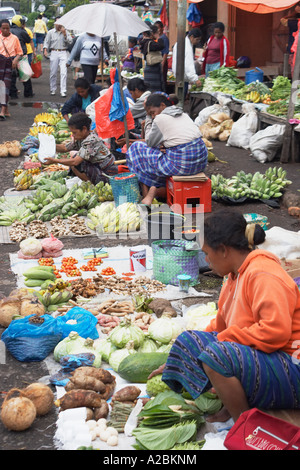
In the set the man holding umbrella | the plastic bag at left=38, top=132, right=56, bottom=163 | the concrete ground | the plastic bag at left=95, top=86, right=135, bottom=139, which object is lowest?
the concrete ground

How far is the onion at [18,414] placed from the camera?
3078 mm

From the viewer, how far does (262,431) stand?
2639mm

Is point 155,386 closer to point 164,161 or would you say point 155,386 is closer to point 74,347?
point 74,347

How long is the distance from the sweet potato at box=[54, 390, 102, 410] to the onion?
16 cm

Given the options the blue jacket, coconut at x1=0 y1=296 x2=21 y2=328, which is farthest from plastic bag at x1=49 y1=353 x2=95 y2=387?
the blue jacket

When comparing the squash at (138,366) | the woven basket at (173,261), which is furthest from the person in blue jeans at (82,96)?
the squash at (138,366)

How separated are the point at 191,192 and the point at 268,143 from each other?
257 centimetres

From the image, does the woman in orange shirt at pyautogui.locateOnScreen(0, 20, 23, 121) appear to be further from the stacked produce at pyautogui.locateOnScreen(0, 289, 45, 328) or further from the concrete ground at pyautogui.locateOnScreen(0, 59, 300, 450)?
the stacked produce at pyautogui.locateOnScreen(0, 289, 45, 328)

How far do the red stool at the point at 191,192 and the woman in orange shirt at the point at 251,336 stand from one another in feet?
11.7

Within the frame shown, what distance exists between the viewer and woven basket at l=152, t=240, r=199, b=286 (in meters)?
4.89

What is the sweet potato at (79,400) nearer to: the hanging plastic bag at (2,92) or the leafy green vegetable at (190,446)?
Result: the leafy green vegetable at (190,446)

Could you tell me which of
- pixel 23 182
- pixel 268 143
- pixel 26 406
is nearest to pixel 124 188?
pixel 23 182

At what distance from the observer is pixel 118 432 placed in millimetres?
3064
